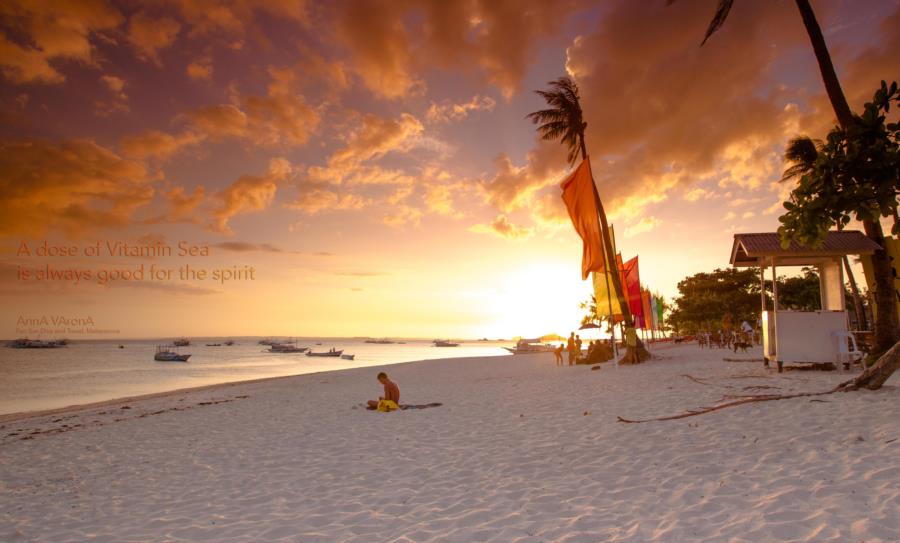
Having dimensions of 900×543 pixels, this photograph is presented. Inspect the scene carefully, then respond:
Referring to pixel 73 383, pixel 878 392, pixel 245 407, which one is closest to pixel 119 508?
pixel 245 407

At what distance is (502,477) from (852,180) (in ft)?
20.9

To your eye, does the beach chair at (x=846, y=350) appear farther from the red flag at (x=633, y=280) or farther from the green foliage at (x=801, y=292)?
the green foliage at (x=801, y=292)

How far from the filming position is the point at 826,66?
12.6 meters

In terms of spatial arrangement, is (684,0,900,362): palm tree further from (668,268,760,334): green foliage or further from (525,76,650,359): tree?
(668,268,760,334): green foliage

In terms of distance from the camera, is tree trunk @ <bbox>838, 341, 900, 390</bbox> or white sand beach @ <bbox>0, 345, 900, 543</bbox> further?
tree trunk @ <bbox>838, 341, 900, 390</bbox>

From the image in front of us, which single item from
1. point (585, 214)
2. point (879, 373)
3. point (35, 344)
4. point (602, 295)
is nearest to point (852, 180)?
point (879, 373)

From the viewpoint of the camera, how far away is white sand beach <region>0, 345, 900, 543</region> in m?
4.53

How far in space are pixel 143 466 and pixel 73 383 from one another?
130ft

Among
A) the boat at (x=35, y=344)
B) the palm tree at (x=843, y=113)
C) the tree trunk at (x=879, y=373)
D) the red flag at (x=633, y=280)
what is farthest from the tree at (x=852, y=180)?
the boat at (x=35, y=344)

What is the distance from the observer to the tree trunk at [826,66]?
1230 cm

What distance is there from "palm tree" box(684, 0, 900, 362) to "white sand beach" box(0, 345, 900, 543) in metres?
2.36

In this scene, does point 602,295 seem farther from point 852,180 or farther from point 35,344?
point 35,344

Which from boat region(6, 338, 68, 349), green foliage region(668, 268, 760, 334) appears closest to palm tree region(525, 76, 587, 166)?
green foliage region(668, 268, 760, 334)

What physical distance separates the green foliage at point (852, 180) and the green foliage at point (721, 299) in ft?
150
